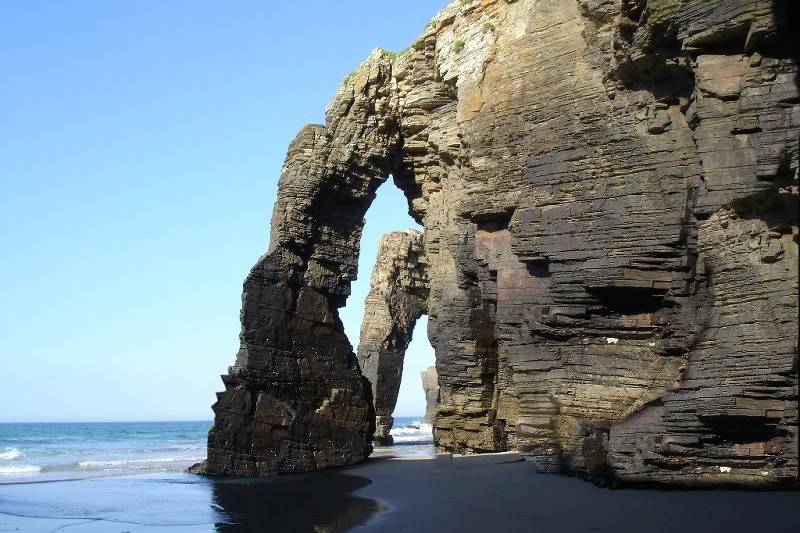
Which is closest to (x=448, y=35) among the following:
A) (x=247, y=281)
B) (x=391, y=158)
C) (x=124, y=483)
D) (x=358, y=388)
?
(x=391, y=158)

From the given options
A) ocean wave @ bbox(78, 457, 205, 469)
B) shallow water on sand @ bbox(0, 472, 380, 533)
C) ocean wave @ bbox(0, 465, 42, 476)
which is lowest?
ocean wave @ bbox(0, 465, 42, 476)

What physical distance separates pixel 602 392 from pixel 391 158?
12.9 metres

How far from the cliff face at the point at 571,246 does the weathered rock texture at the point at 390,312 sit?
17.2m

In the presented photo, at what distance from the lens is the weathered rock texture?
4225 cm

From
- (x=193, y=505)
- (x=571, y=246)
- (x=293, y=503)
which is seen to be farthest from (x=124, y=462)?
(x=571, y=246)

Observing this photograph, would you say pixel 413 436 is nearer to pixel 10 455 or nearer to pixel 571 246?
pixel 10 455

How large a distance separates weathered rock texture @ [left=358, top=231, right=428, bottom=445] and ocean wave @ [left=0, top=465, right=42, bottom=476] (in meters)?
16.0

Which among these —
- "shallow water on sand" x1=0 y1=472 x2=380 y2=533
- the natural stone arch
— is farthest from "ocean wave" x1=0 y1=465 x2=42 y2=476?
the natural stone arch

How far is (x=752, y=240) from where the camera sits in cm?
1123

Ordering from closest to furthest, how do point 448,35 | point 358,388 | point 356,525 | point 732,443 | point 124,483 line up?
point 732,443 < point 356,525 < point 448,35 < point 124,483 < point 358,388

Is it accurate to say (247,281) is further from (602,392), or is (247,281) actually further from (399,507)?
(602,392)

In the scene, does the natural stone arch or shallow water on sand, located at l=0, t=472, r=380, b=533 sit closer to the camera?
shallow water on sand, located at l=0, t=472, r=380, b=533

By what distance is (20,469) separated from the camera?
34188mm

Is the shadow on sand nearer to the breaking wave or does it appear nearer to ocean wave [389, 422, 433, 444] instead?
the breaking wave
